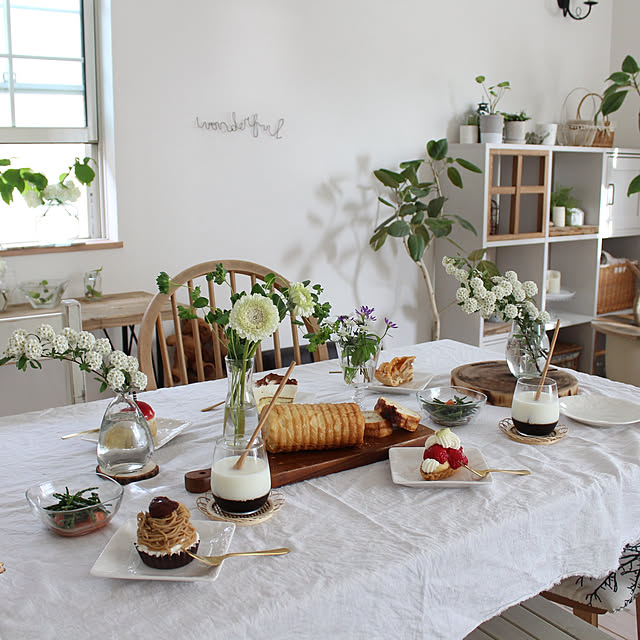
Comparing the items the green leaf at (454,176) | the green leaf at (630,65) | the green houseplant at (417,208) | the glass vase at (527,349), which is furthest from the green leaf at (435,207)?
the glass vase at (527,349)

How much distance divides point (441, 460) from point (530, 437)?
0.96ft

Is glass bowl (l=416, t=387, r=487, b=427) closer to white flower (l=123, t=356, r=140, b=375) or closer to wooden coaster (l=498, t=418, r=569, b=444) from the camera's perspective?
wooden coaster (l=498, t=418, r=569, b=444)

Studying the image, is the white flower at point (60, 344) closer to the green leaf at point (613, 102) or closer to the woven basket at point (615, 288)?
the green leaf at point (613, 102)

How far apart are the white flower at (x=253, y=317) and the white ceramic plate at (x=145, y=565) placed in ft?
0.98

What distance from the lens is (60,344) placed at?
1238mm

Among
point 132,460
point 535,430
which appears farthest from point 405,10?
point 132,460

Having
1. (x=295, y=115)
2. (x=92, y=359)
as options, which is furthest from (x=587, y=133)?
(x=92, y=359)

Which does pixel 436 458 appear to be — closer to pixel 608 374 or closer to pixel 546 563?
pixel 546 563

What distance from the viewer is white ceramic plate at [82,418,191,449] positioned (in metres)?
1.40

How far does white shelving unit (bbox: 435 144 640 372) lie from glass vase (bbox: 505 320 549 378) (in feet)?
5.89

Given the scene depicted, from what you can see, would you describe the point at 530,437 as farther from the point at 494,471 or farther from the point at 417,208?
the point at 417,208

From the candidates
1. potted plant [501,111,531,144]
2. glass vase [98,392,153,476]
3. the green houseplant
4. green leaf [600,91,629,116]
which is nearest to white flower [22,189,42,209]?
the green houseplant

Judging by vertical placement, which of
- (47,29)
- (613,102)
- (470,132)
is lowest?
(470,132)

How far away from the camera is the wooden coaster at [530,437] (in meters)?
1.41
